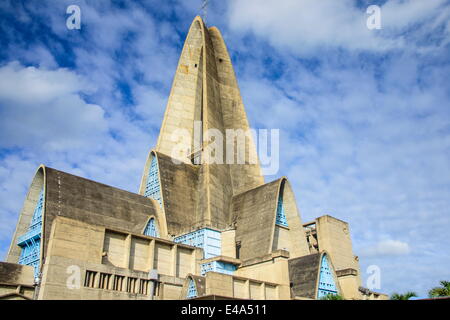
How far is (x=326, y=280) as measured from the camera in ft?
89.2

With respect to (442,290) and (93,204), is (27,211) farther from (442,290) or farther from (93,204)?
(442,290)

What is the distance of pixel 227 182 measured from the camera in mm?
36656

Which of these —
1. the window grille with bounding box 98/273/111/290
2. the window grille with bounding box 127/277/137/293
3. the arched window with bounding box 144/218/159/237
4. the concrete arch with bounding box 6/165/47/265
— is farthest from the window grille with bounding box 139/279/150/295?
the concrete arch with bounding box 6/165/47/265

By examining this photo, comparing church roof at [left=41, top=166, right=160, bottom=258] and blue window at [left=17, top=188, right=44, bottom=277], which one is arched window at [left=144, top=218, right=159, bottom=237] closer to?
church roof at [left=41, top=166, right=160, bottom=258]

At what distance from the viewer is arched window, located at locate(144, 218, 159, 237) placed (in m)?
30.5

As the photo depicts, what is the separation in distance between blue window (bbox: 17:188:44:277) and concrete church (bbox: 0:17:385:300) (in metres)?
0.12

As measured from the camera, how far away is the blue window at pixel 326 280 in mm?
26661

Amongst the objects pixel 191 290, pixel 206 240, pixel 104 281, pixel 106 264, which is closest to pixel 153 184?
pixel 206 240

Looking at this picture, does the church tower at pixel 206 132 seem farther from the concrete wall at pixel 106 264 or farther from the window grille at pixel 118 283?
the window grille at pixel 118 283

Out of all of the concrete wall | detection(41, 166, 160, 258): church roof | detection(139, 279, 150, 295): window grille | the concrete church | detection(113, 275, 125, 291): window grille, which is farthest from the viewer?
detection(41, 166, 160, 258): church roof

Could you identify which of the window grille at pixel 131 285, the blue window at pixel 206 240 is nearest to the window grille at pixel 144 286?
the window grille at pixel 131 285

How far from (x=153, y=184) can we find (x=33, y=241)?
34.2 feet
